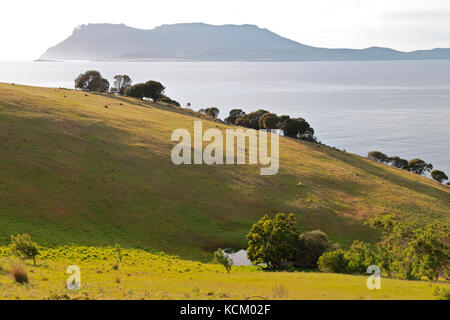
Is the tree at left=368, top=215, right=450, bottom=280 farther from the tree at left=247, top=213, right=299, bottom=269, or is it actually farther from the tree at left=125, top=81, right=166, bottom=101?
the tree at left=125, top=81, right=166, bottom=101

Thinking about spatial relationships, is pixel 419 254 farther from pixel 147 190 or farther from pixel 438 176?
pixel 438 176

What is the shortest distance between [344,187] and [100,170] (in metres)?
38.8

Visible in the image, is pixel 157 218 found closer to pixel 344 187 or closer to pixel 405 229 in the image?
pixel 405 229

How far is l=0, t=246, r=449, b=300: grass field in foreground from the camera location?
18703 mm

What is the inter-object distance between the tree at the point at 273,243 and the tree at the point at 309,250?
1063 mm

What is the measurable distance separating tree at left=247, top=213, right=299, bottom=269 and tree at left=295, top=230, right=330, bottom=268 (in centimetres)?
106

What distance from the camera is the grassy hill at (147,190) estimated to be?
4188 cm

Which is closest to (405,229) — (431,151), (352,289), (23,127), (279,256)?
(279,256)

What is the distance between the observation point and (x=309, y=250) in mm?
39250

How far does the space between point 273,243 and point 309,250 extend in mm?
4365

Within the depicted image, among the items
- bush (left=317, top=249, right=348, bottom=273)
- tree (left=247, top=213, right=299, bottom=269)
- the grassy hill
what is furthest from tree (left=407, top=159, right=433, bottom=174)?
bush (left=317, top=249, right=348, bottom=273)

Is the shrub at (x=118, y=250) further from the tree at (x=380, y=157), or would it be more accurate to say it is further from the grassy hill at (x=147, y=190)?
the tree at (x=380, y=157)

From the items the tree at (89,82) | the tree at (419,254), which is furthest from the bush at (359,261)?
the tree at (89,82)

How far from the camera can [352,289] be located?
76.1 ft
